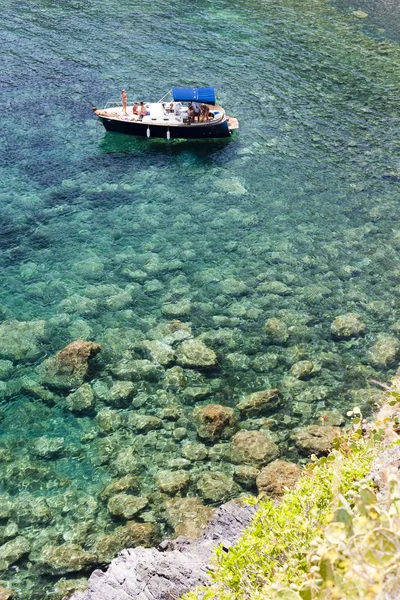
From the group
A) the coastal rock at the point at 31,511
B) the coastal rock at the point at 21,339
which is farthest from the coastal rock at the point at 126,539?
the coastal rock at the point at 21,339

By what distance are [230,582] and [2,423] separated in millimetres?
12171

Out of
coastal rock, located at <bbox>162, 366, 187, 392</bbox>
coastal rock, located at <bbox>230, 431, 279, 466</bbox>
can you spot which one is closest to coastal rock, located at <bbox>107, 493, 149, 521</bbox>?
coastal rock, located at <bbox>230, 431, 279, 466</bbox>

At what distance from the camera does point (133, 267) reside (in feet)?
89.1

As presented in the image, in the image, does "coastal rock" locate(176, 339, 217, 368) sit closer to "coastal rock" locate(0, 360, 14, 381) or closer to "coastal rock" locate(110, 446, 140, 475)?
"coastal rock" locate(110, 446, 140, 475)

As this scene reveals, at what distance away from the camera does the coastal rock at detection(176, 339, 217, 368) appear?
2216 centimetres

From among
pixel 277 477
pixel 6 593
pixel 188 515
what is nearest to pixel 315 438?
pixel 277 477

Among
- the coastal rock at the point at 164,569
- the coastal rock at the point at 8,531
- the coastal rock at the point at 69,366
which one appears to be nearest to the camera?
the coastal rock at the point at 164,569

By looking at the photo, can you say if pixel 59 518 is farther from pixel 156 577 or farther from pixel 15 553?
pixel 156 577

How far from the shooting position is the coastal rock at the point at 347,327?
2386 cm

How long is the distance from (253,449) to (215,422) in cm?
155

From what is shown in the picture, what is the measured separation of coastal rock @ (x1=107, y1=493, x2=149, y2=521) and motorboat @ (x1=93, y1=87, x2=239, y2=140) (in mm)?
24394

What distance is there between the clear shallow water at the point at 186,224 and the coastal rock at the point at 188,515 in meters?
0.35

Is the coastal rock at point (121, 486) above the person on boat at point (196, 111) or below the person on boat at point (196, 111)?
below

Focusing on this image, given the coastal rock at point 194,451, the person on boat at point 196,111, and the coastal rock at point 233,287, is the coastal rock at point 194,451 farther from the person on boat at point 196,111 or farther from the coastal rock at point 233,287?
the person on boat at point 196,111
